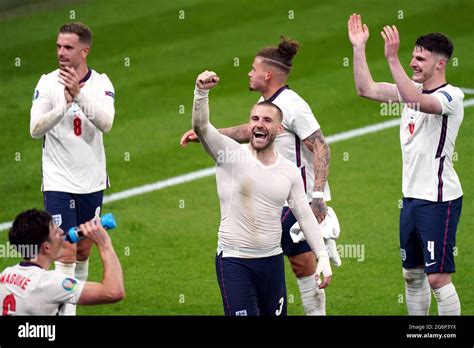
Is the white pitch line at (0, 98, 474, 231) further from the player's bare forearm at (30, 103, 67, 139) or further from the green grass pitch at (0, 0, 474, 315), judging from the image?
the player's bare forearm at (30, 103, 67, 139)

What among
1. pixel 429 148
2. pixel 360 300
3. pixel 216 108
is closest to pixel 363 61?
pixel 429 148

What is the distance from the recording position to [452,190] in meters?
11.8

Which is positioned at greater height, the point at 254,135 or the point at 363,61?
the point at 363,61

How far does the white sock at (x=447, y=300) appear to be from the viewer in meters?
11.9

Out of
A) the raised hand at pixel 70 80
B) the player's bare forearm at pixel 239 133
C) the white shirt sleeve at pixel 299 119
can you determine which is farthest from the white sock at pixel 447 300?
the raised hand at pixel 70 80

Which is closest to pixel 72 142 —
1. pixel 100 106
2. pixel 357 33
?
pixel 100 106

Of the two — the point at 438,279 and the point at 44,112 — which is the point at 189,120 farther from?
the point at 438,279

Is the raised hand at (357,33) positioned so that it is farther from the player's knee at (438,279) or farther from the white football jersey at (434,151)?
the player's knee at (438,279)

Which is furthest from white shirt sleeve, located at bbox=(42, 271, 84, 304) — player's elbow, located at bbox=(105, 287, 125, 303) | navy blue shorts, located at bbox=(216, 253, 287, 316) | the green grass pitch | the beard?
the green grass pitch

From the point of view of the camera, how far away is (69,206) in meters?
12.6

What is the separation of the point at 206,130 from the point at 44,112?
2384mm

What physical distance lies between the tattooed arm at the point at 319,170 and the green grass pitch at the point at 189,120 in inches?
69.2
